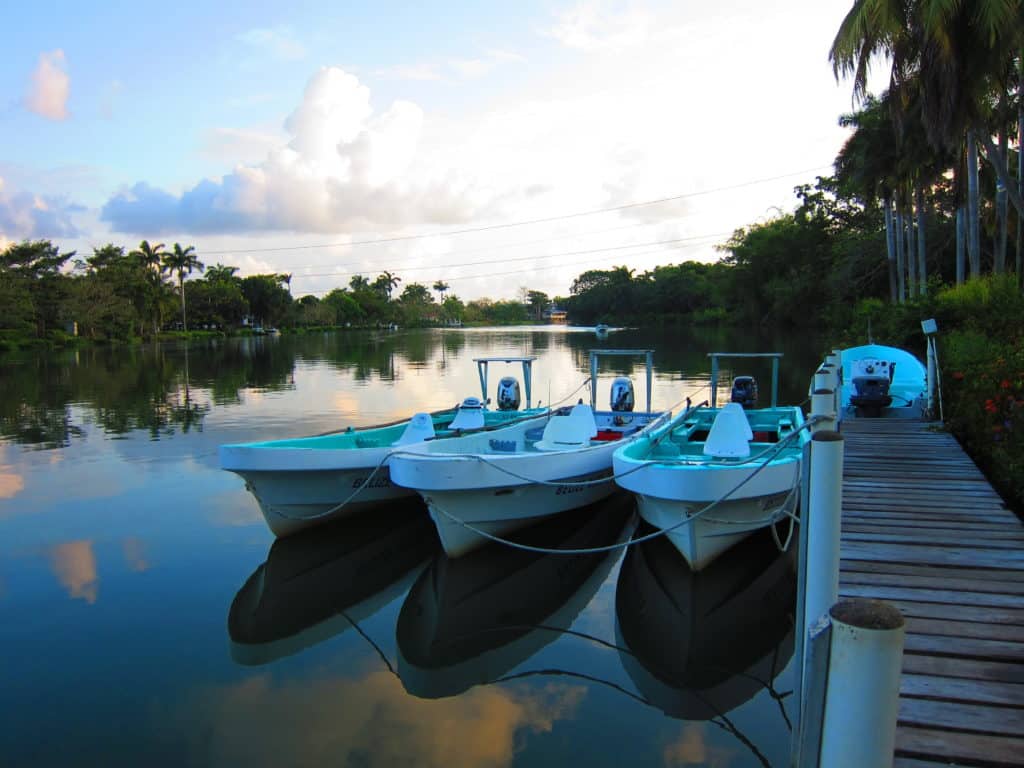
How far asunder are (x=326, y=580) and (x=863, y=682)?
24.9 ft

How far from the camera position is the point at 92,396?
2689 centimetres

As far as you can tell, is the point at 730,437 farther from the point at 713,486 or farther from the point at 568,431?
the point at 568,431

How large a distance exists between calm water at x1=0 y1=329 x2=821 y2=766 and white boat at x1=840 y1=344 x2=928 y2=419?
521 cm

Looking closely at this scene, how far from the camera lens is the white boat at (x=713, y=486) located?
24.6 feet

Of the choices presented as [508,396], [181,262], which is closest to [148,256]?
[181,262]

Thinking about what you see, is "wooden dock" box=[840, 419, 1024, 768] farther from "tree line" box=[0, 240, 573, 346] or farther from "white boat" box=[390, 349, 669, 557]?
"tree line" box=[0, 240, 573, 346]

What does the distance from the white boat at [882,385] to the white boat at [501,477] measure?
5.03 metres

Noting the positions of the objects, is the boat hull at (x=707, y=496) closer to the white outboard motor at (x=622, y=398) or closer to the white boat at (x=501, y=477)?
the white boat at (x=501, y=477)

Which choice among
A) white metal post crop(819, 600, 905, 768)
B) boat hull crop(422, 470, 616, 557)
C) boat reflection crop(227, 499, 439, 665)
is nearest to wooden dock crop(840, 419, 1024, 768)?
white metal post crop(819, 600, 905, 768)

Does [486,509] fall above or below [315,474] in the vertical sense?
below

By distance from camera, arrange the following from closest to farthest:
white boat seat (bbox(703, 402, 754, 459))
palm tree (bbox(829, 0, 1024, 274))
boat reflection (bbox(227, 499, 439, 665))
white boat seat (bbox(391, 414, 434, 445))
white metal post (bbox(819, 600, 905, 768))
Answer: white metal post (bbox(819, 600, 905, 768))
boat reflection (bbox(227, 499, 439, 665))
white boat seat (bbox(703, 402, 754, 459))
white boat seat (bbox(391, 414, 434, 445))
palm tree (bbox(829, 0, 1024, 274))

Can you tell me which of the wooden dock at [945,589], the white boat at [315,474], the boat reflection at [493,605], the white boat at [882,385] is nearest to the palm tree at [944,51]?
the white boat at [882,385]

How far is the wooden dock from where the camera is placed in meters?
3.55

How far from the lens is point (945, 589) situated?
523 cm
